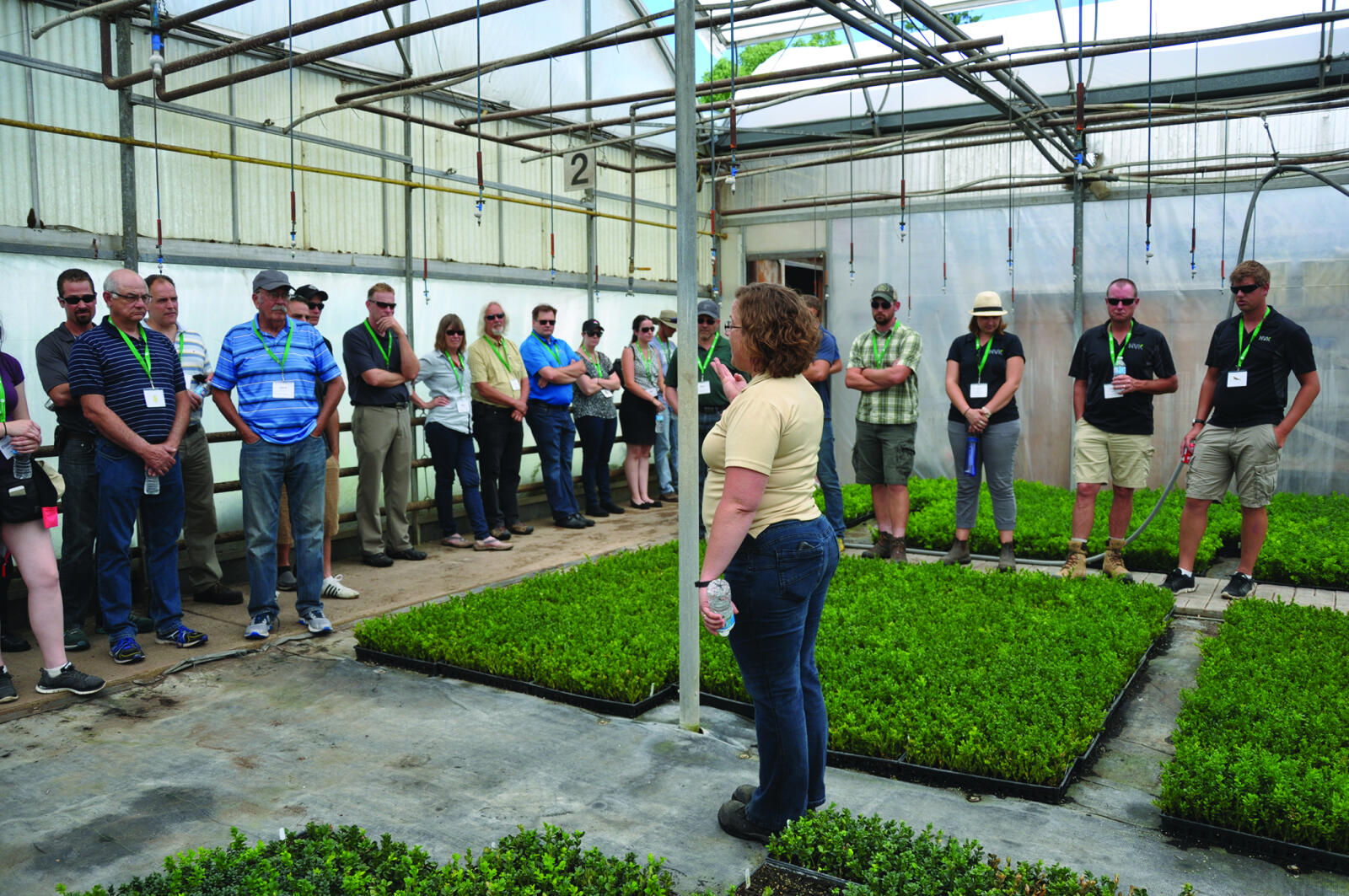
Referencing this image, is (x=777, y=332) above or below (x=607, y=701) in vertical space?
above

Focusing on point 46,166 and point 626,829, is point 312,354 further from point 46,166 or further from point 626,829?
point 626,829

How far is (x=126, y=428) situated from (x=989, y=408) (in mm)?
5583

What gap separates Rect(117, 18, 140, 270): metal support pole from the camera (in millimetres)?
→ 7023

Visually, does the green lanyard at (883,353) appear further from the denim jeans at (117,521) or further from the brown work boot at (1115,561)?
the denim jeans at (117,521)

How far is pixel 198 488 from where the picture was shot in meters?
6.76

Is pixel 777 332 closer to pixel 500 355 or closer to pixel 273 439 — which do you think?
pixel 273 439

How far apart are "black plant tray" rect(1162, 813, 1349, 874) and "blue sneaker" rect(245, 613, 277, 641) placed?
470cm

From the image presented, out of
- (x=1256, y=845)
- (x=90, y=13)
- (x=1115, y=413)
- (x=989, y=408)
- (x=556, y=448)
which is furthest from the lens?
(x=556, y=448)

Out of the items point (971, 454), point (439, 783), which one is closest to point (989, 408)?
point (971, 454)

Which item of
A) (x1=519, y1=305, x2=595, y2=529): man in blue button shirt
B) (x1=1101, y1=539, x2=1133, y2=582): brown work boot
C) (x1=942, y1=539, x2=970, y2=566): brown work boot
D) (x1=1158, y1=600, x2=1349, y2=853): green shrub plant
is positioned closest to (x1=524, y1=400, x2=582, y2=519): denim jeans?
(x1=519, y1=305, x2=595, y2=529): man in blue button shirt

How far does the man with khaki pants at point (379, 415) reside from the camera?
7793 millimetres

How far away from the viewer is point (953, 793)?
13.0ft

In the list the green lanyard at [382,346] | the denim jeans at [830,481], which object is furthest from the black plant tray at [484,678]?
the denim jeans at [830,481]

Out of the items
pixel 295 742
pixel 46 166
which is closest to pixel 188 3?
pixel 46 166
